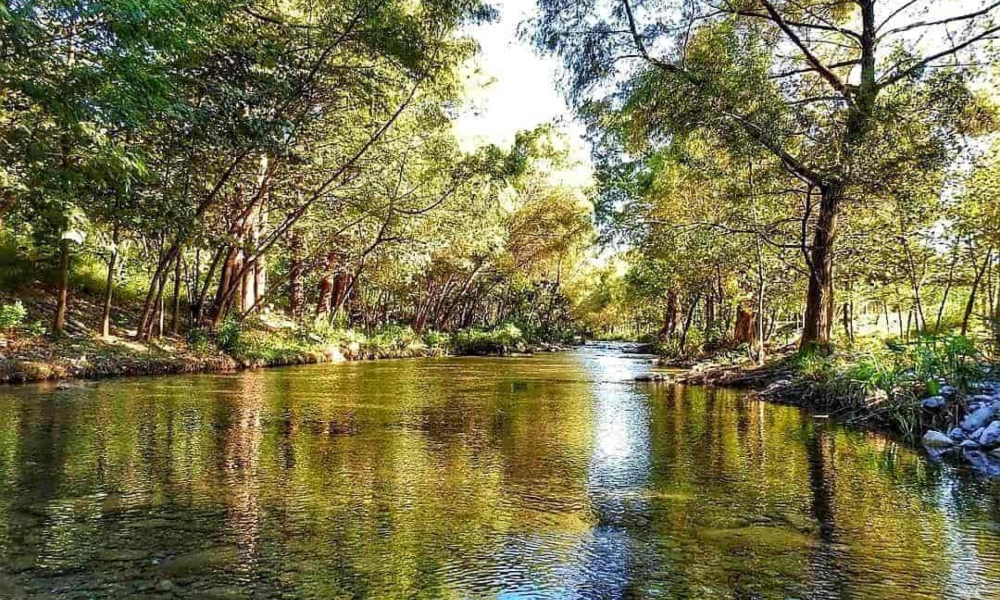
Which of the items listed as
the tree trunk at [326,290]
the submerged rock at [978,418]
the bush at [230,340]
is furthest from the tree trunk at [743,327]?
the submerged rock at [978,418]

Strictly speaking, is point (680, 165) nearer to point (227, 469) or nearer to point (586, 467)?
point (586, 467)

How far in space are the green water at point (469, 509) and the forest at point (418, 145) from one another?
11.9ft

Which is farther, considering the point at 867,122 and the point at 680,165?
the point at 680,165

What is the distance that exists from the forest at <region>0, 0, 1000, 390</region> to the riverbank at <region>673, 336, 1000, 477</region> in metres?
0.35

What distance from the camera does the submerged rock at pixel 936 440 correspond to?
7117mm

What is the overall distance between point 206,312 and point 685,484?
1868 cm

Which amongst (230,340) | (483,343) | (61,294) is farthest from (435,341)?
(61,294)

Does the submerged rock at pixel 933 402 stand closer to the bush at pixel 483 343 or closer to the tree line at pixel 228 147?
the tree line at pixel 228 147

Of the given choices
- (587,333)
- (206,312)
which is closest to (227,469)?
(206,312)

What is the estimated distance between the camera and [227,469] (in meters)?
5.51

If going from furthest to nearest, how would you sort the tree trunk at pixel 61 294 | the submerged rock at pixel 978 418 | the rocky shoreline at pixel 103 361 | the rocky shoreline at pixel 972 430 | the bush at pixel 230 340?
the bush at pixel 230 340 < the tree trunk at pixel 61 294 < the rocky shoreline at pixel 103 361 < the submerged rock at pixel 978 418 < the rocky shoreline at pixel 972 430

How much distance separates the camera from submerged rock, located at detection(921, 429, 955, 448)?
7.12m

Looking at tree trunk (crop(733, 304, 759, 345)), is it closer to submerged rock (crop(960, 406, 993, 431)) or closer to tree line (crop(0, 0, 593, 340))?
tree line (crop(0, 0, 593, 340))

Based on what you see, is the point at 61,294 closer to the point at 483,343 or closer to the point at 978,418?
the point at 978,418
